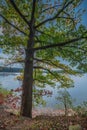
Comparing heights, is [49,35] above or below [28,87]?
above

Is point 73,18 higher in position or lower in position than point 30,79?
higher

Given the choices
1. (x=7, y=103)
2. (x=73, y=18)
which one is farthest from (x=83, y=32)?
(x=7, y=103)

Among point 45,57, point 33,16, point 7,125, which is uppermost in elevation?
point 33,16

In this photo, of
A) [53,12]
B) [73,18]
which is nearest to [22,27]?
[53,12]

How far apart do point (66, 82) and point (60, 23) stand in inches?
130

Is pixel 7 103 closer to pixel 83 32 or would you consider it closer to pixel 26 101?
pixel 26 101

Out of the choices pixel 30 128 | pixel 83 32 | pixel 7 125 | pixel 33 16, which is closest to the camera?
pixel 30 128

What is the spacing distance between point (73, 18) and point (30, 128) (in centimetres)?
641

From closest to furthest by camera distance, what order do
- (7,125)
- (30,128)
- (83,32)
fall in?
1. (30,128)
2. (7,125)
3. (83,32)

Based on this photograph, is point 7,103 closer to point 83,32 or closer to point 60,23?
point 60,23

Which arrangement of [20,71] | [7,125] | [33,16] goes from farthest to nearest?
1. [20,71]
2. [33,16]
3. [7,125]

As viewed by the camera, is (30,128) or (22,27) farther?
(22,27)

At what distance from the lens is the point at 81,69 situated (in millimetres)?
12352

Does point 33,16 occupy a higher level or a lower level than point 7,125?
higher
